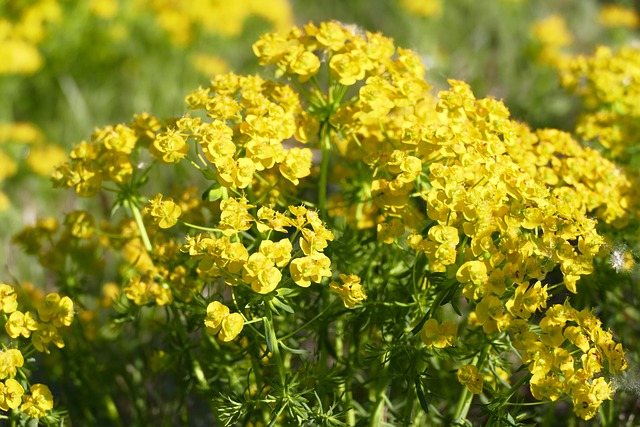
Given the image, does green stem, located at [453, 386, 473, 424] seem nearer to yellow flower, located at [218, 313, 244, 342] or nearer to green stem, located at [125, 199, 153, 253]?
yellow flower, located at [218, 313, 244, 342]

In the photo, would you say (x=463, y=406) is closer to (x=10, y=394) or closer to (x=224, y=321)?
(x=224, y=321)

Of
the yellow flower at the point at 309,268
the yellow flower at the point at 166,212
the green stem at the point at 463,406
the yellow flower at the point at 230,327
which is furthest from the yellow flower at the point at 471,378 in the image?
the yellow flower at the point at 166,212

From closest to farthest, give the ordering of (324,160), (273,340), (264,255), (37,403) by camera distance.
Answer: (264,255), (273,340), (37,403), (324,160)

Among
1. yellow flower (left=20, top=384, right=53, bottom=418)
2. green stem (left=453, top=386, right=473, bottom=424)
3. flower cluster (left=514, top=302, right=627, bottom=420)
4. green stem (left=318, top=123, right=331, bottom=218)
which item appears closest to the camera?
flower cluster (left=514, top=302, right=627, bottom=420)

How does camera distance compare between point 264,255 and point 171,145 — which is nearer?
point 264,255

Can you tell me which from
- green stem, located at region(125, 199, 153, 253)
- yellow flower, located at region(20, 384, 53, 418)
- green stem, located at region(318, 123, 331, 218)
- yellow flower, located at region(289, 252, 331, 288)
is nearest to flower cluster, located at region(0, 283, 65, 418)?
yellow flower, located at region(20, 384, 53, 418)

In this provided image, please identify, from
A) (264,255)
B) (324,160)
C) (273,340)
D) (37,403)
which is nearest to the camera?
(264,255)

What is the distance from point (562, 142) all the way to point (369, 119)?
0.60m

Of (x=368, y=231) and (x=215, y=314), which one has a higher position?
(x=368, y=231)

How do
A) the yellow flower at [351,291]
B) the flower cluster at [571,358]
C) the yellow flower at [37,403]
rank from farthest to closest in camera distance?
the yellow flower at [37,403] → the yellow flower at [351,291] → the flower cluster at [571,358]

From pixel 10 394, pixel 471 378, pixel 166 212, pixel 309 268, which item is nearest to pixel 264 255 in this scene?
pixel 309 268

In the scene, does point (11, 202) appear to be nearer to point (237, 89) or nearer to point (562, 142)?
point (237, 89)

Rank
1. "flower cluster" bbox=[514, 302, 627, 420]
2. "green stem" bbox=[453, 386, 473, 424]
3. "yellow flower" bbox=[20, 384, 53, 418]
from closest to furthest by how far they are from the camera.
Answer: "flower cluster" bbox=[514, 302, 627, 420] → "yellow flower" bbox=[20, 384, 53, 418] → "green stem" bbox=[453, 386, 473, 424]

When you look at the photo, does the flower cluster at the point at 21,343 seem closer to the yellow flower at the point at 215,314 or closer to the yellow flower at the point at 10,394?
the yellow flower at the point at 10,394
